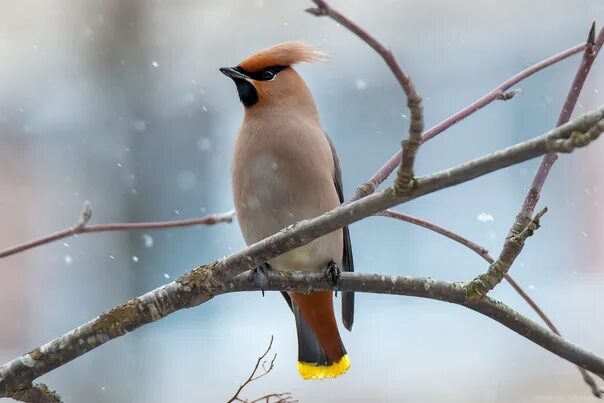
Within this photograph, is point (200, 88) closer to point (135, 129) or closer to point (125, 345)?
point (135, 129)

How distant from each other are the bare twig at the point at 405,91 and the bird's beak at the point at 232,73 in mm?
1144

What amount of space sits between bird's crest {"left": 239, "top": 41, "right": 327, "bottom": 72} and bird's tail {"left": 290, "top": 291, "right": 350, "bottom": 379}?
57 cm

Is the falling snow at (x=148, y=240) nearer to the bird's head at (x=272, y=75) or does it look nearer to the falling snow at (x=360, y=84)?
the falling snow at (x=360, y=84)

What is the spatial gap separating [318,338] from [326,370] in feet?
0.32

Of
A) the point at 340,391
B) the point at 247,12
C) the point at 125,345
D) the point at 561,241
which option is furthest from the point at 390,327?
the point at 247,12

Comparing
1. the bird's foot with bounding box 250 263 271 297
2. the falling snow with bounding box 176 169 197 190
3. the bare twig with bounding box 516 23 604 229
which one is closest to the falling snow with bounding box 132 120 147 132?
the falling snow with bounding box 176 169 197 190

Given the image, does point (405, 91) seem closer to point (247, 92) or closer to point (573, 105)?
point (573, 105)

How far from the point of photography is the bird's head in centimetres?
251

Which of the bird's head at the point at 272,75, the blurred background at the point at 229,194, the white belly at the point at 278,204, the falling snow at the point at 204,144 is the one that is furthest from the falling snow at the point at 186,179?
the white belly at the point at 278,204

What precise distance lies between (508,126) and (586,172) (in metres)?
0.54

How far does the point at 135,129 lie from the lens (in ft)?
20.0

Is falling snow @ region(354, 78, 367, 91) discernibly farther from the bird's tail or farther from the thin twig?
the thin twig

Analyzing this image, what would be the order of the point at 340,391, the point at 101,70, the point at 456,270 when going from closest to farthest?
the point at 456,270 < the point at 340,391 < the point at 101,70

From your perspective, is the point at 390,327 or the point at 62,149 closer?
the point at 390,327
